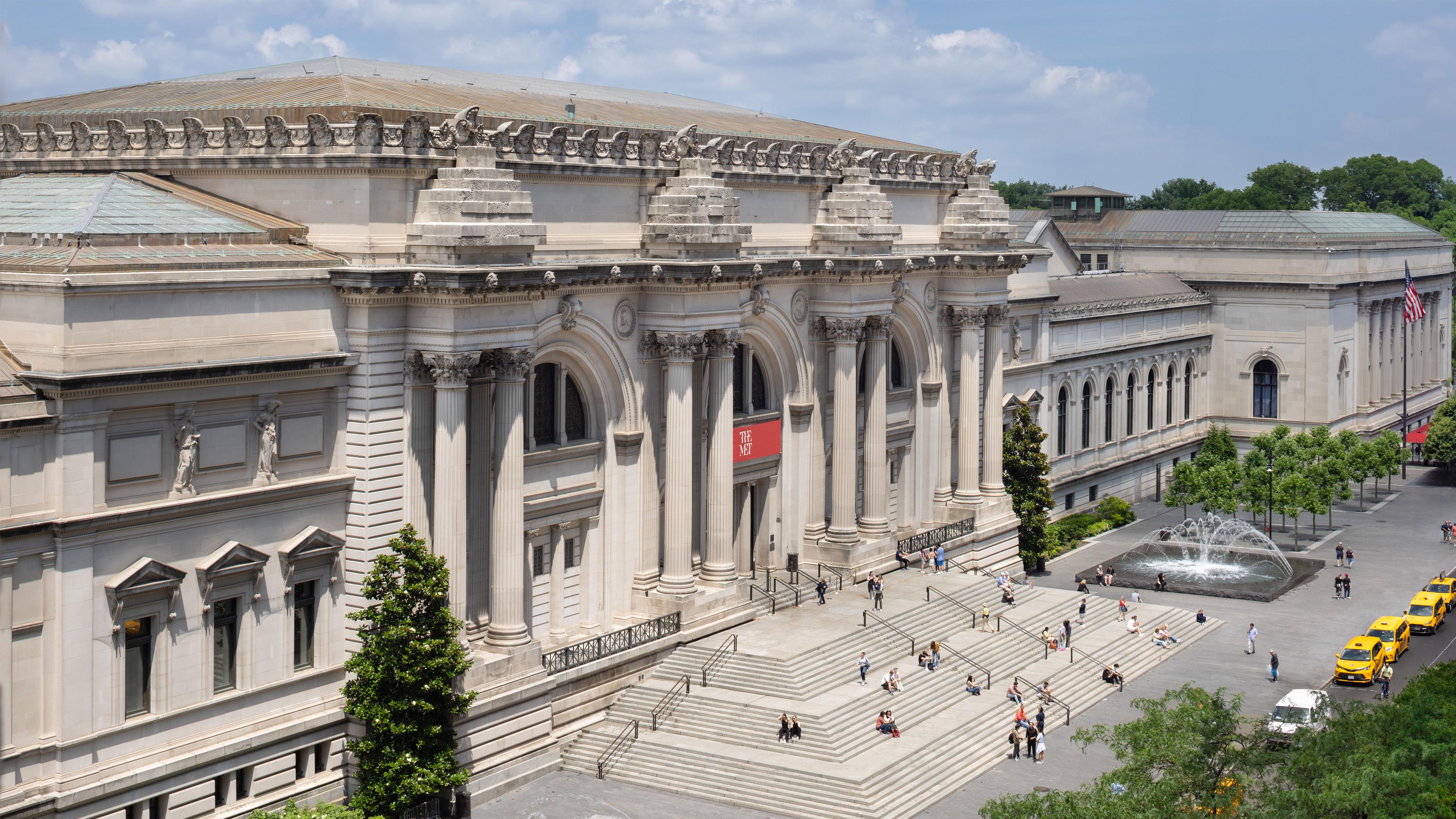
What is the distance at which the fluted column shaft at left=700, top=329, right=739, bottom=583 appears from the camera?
62.1 metres

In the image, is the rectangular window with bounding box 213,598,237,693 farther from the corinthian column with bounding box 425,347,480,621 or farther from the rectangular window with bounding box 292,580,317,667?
the corinthian column with bounding box 425,347,480,621

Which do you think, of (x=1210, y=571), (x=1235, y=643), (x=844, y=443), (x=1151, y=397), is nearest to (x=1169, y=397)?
(x=1151, y=397)

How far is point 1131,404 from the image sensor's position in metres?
114

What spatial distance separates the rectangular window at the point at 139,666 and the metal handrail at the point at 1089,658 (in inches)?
1455

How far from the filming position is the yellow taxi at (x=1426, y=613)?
7656 cm

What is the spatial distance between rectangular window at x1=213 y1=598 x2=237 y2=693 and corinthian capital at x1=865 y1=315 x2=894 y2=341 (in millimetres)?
33296

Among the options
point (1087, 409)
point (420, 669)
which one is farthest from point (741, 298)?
point (1087, 409)

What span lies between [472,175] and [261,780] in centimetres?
1871

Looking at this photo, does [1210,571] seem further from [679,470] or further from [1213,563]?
[679,470]

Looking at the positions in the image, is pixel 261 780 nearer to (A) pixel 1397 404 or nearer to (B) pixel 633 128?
(B) pixel 633 128

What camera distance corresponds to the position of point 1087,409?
10700 cm

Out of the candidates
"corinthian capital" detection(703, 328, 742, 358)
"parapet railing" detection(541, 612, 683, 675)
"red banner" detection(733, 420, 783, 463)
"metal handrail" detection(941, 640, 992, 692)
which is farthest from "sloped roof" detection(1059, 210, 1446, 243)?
"parapet railing" detection(541, 612, 683, 675)

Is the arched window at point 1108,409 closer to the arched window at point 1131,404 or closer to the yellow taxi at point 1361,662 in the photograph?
the arched window at point 1131,404

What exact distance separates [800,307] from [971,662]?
53.2 ft
